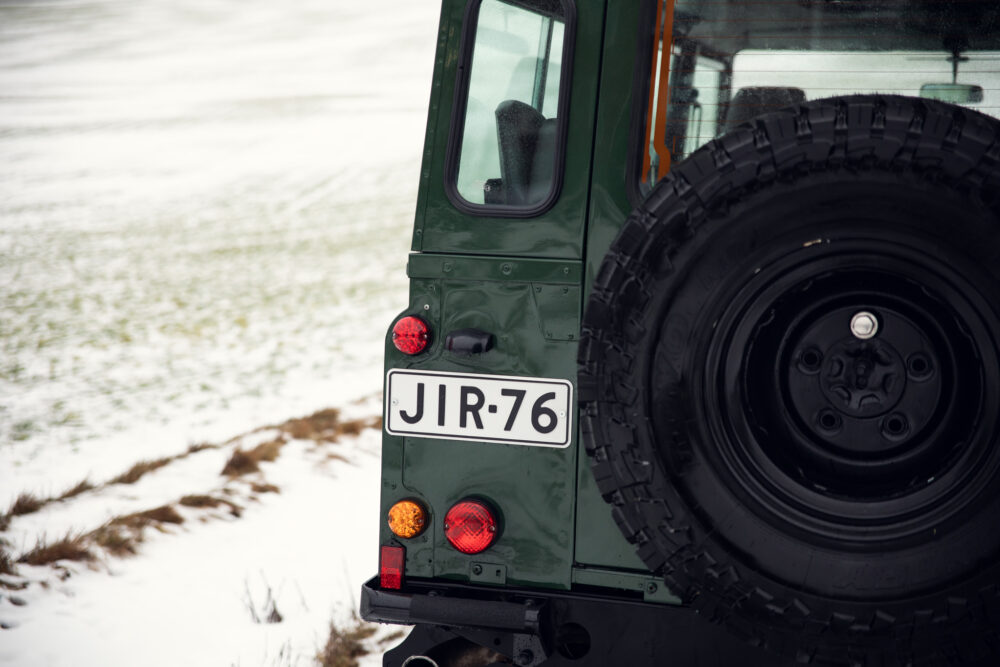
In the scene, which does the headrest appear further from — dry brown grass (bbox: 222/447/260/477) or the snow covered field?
dry brown grass (bbox: 222/447/260/477)

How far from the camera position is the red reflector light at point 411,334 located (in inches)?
98.6

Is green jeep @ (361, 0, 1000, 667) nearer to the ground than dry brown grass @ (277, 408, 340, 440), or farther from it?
farther from it

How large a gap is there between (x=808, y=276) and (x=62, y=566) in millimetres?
4238

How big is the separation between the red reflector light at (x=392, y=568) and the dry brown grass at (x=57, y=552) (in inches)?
116

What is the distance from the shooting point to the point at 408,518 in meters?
2.56

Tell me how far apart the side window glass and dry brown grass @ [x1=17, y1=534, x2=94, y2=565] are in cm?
352

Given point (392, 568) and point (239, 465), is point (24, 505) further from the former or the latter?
point (392, 568)

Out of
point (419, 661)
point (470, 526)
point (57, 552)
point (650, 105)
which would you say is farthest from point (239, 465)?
point (650, 105)

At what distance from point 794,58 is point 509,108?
29.9 inches

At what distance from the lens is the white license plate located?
245cm

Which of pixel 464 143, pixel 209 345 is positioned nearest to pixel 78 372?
pixel 209 345

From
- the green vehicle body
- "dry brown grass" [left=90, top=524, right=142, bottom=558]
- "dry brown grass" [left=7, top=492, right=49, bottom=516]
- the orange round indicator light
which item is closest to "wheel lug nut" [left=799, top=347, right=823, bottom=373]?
the green vehicle body

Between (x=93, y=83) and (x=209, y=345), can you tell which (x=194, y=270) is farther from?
(x=93, y=83)

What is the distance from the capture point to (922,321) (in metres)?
2.04
